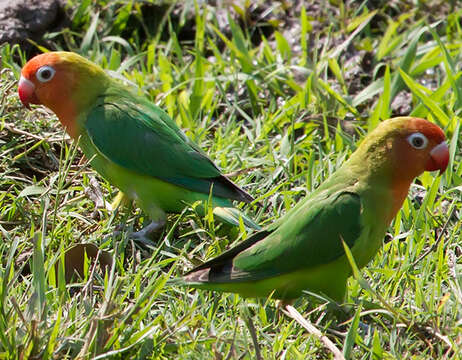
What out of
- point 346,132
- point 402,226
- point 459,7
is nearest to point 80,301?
point 402,226

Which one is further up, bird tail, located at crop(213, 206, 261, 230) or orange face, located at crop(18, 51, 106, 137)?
orange face, located at crop(18, 51, 106, 137)

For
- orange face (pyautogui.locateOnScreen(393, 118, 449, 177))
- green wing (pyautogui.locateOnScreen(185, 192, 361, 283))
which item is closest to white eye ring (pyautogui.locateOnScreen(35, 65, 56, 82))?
green wing (pyautogui.locateOnScreen(185, 192, 361, 283))

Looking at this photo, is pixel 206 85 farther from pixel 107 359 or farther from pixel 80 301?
pixel 107 359

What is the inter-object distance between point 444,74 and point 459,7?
758 millimetres

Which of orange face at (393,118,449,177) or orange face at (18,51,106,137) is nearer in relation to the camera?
orange face at (393,118,449,177)

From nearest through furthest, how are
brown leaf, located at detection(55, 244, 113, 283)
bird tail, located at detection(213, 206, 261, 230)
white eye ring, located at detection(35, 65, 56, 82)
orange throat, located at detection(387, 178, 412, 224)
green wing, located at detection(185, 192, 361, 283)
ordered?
green wing, located at detection(185, 192, 361, 283) < orange throat, located at detection(387, 178, 412, 224) < brown leaf, located at detection(55, 244, 113, 283) < bird tail, located at detection(213, 206, 261, 230) < white eye ring, located at detection(35, 65, 56, 82)

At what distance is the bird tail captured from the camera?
3690 millimetres

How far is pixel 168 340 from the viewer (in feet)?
9.36

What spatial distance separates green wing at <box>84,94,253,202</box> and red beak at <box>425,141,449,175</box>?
86 cm

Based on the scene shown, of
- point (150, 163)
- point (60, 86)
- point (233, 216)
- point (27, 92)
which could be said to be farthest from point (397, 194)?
point (27, 92)

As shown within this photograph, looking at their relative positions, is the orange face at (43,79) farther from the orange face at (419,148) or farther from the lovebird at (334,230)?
the orange face at (419,148)

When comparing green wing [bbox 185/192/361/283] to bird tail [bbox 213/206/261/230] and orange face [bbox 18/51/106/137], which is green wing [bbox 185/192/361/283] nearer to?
bird tail [bbox 213/206/261/230]

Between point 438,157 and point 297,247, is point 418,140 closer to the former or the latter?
point 438,157

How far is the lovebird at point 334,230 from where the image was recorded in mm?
3156
